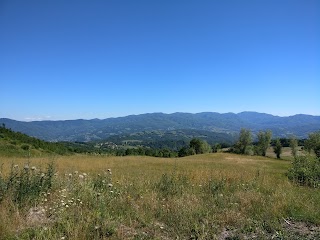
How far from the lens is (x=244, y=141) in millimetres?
100750

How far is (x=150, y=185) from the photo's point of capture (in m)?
8.78

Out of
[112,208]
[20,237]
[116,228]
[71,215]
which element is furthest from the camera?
[112,208]

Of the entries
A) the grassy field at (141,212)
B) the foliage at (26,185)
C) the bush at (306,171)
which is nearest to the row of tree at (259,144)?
the bush at (306,171)

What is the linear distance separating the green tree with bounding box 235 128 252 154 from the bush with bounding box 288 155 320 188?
88.3 m

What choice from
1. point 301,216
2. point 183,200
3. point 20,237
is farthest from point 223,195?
point 20,237

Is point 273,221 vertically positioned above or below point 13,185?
below

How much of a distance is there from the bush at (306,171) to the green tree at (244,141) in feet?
290

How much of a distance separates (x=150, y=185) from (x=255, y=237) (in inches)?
155

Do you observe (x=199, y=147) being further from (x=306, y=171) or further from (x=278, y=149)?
(x=306, y=171)

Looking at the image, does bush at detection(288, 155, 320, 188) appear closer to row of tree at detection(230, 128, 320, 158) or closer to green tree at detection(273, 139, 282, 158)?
row of tree at detection(230, 128, 320, 158)

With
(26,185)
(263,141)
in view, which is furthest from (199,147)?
(26,185)

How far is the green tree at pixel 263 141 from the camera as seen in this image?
105 meters

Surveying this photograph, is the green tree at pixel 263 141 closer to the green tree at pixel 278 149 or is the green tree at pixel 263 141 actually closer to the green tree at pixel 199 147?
the green tree at pixel 278 149

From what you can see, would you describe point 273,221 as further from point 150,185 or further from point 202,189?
point 150,185
